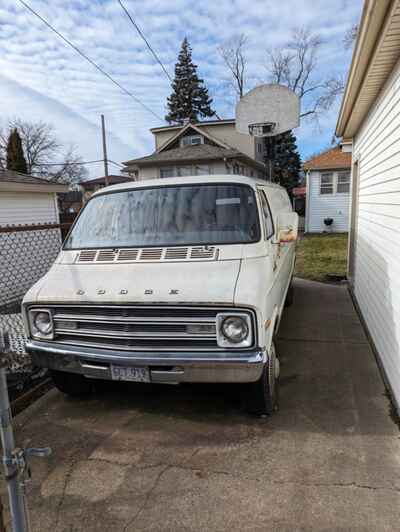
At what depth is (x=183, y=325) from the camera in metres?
2.79

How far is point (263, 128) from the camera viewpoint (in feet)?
29.5

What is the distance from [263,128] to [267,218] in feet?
→ 19.5

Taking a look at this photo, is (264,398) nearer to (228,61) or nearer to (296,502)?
(296,502)

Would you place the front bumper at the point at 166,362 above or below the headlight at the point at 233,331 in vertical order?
below

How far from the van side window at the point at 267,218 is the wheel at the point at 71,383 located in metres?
2.31

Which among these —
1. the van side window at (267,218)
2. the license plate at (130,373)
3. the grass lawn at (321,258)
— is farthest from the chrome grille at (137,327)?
the grass lawn at (321,258)

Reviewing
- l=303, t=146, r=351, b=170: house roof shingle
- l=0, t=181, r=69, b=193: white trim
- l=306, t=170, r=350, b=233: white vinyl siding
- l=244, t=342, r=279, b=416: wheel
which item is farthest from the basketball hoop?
l=306, t=170, r=350, b=233: white vinyl siding

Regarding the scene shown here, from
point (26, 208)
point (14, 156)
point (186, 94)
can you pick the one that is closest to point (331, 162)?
point (26, 208)

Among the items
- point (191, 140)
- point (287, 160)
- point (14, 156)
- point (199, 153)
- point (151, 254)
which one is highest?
point (191, 140)

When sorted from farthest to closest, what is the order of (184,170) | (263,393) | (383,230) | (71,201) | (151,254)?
(71,201) < (184,170) < (383,230) < (151,254) < (263,393)

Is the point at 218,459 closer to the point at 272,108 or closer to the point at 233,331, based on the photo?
the point at 233,331

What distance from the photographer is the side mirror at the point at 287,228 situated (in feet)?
11.8

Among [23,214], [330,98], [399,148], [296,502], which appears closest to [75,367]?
[296,502]

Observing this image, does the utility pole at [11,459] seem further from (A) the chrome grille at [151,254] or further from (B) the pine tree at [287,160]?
(B) the pine tree at [287,160]
